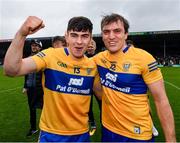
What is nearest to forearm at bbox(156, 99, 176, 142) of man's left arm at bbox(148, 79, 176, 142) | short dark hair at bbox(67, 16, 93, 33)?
man's left arm at bbox(148, 79, 176, 142)

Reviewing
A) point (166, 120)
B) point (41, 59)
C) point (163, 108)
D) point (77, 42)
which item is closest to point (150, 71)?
point (163, 108)

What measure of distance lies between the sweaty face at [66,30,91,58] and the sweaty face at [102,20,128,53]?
0.25 meters

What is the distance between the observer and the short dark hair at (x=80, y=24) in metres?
4.03

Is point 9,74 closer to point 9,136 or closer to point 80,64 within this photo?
point 80,64

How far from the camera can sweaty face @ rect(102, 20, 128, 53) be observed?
417 centimetres

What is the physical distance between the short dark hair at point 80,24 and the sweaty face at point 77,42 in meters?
0.04

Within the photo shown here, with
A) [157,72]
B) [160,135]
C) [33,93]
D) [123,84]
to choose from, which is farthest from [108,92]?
[33,93]

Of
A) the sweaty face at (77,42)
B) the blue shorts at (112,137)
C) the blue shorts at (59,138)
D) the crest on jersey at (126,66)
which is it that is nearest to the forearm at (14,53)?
the sweaty face at (77,42)

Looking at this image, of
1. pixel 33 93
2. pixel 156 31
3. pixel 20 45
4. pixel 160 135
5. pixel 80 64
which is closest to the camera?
pixel 20 45

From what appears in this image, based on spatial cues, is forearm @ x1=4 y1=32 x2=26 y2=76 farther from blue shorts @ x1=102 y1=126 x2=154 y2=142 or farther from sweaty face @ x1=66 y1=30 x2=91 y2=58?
blue shorts @ x1=102 y1=126 x2=154 y2=142

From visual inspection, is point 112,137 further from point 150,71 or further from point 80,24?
point 80,24

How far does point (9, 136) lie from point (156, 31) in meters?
52.9

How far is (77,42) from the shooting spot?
3.99 meters

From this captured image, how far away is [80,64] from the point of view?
4.07 meters
